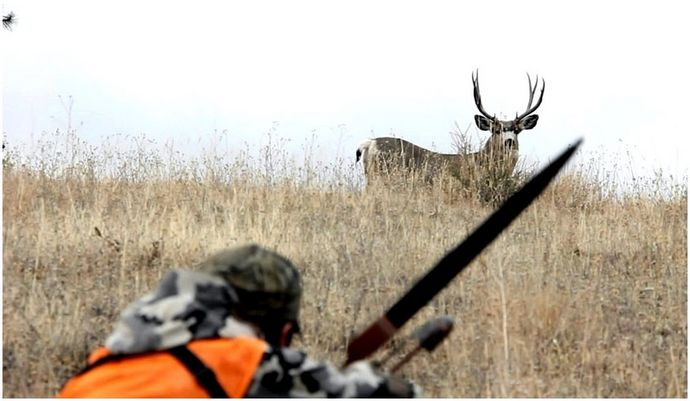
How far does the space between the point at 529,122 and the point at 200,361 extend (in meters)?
10.9

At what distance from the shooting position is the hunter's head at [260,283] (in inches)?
104

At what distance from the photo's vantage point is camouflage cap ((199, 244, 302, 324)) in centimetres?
264

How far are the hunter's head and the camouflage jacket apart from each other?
0.32 ft

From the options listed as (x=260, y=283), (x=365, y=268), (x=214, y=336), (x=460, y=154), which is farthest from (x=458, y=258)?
(x=460, y=154)

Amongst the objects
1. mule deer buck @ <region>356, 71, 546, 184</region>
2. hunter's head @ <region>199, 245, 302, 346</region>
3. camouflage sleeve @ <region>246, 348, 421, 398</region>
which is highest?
mule deer buck @ <region>356, 71, 546, 184</region>

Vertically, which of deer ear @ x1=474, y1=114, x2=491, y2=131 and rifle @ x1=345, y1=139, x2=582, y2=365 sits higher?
deer ear @ x1=474, y1=114, x2=491, y2=131

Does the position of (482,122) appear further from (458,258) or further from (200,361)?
(200,361)

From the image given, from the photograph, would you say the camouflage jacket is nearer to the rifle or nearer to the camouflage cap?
the camouflage cap

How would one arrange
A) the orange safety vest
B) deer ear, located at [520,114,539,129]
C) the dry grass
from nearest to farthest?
1. the orange safety vest
2. the dry grass
3. deer ear, located at [520,114,539,129]

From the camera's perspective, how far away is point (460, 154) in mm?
12383

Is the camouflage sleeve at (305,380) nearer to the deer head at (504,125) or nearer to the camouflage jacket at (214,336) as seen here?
the camouflage jacket at (214,336)

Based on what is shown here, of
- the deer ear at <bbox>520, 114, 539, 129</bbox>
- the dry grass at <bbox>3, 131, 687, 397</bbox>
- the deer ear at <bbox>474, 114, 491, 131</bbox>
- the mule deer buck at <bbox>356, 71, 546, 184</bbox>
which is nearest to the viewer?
the dry grass at <bbox>3, 131, 687, 397</bbox>

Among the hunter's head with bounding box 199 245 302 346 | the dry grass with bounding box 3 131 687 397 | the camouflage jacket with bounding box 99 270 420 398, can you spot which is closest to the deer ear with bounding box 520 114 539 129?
the dry grass with bounding box 3 131 687 397

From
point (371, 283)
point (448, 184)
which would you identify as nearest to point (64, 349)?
point (371, 283)
